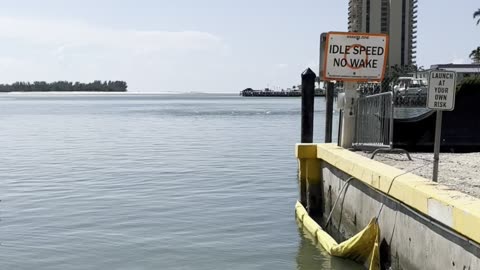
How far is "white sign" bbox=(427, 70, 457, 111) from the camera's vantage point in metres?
7.96

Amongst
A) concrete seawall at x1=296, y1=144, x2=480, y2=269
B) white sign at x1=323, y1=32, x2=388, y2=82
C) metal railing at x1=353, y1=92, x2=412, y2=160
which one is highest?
white sign at x1=323, y1=32, x2=388, y2=82

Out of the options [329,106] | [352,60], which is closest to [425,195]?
[352,60]

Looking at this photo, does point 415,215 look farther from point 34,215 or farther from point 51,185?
point 51,185

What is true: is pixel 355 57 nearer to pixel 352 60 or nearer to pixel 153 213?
pixel 352 60

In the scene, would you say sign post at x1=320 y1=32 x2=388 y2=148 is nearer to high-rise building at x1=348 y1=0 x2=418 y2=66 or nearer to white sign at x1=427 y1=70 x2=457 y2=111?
white sign at x1=427 y1=70 x2=457 y2=111

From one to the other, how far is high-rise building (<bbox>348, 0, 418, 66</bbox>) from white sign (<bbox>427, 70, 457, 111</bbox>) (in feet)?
495

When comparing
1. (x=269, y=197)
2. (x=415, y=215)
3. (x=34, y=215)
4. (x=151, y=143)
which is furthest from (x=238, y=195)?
(x=151, y=143)

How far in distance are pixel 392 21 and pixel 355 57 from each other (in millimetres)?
156108

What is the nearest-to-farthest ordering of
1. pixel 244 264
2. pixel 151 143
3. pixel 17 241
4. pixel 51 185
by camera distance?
1. pixel 244 264
2. pixel 17 241
3. pixel 51 185
4. pixel 151 143

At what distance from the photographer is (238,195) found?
1712 centimetres

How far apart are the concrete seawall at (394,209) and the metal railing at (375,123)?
0.89 m

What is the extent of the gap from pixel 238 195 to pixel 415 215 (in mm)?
9606

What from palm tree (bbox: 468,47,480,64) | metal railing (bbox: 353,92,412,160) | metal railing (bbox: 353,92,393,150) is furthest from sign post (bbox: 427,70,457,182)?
palm tree (bbox: 468,47,480,64)

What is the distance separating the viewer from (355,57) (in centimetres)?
1321
